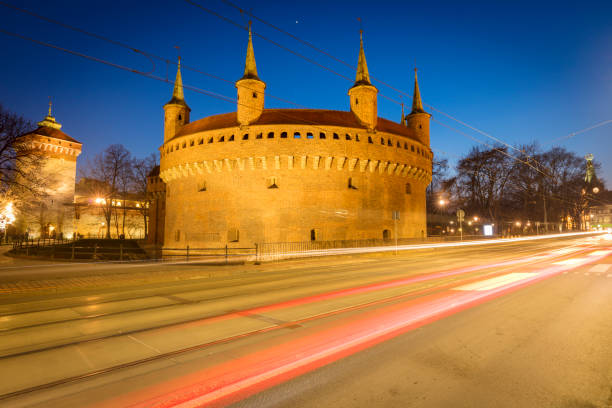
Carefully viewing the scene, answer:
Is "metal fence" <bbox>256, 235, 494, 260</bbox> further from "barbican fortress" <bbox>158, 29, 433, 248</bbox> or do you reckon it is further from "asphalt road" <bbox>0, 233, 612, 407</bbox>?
"asphalt road" <bbox>0, 233, 612, 407</bbox>

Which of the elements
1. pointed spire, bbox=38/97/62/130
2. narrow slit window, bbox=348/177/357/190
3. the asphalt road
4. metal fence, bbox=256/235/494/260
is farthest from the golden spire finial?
pointed spire, bbox=38/97/62/130

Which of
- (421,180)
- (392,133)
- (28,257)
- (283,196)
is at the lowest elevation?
(28,257)

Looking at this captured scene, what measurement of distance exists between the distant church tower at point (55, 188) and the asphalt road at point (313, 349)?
4919 cm

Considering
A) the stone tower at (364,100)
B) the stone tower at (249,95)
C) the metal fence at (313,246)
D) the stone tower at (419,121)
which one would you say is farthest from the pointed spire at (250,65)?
the stone tower at (419,121)

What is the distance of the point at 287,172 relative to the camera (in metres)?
26.0

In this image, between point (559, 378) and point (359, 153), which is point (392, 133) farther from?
point (559, 378)

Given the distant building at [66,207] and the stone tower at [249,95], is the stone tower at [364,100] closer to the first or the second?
the stone tower at [249,95]

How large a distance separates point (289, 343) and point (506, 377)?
2592 millimetres

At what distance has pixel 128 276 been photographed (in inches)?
432

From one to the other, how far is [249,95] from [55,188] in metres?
38.3

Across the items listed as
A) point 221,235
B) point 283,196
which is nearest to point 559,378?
point 283,196

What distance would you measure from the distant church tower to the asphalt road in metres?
49.2

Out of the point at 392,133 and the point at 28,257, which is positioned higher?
the point at 392,133

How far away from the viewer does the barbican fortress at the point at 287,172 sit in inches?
1011
